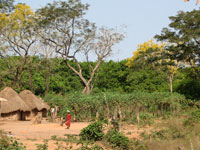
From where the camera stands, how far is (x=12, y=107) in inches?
909

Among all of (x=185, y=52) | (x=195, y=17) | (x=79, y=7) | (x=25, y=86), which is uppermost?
(x=79, y=7)

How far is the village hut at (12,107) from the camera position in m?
22.8

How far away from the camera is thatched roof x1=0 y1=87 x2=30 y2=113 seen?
2281cm

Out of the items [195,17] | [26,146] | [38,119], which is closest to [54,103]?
[38,119]

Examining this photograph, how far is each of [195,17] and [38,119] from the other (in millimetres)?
13106

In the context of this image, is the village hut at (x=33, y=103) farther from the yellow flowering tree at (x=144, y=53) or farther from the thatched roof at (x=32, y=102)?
the yellow flowering tree at (x=144, y=53)

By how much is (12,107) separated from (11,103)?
32 centimetres

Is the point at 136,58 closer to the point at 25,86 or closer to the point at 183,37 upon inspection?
the point at 183,37

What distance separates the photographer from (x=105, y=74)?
3266 centimetres

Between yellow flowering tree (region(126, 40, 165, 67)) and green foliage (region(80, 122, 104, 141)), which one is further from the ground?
yellow flowering tree (region(126, 40, 165, 67))

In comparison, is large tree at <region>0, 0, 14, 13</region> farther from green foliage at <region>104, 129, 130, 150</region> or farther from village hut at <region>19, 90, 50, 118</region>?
green foliage at <region>104, 129, 130, 150</region>

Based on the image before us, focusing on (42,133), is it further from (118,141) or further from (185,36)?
(185,36)

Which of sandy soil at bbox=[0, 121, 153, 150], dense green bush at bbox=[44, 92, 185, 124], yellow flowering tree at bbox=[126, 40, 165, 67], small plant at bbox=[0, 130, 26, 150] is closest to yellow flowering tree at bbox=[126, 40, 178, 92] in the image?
yellow flowering tree at bbox=[126, 40, 165, 67]

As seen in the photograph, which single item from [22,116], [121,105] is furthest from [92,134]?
[22,116]
